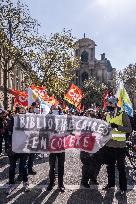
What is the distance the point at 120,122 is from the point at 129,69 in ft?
190

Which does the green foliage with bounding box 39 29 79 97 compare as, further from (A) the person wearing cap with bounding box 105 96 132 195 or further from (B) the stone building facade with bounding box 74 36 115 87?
(B) the stone building facade with bounding box 74 36 115 87

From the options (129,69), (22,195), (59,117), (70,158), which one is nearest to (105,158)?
(59,117)

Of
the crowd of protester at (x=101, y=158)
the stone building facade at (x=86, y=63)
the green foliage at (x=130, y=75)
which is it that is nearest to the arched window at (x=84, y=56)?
the stone building facade at (x=86, y=63)

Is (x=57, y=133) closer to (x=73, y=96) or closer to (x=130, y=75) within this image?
(x=73, y=96)

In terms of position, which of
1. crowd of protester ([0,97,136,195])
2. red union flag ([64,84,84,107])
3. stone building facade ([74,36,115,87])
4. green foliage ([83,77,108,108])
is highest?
stone building facade ([74,36,115,87])

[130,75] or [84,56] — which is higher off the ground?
[84,56]

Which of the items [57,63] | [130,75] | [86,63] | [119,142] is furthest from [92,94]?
[119,142]

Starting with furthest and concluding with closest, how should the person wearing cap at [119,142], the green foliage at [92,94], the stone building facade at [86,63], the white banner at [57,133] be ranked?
the stone building facade at [86,63] < the green foliage at [92,94] < the white banner at [57,133] < the person wearing cap at [119,142]

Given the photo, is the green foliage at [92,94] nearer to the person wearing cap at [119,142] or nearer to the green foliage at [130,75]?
the green foliage at [130,75]

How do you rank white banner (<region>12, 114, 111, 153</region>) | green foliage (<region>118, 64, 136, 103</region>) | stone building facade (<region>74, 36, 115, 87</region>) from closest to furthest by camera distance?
white banner (<region>12, 114, 111, 153</region>) < green foliage (<region>118, 64, 136, 103</region>) < stone building facade (<region>74, 36, 115, 87</region>)

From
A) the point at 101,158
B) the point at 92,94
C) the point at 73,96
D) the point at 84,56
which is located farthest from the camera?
the point at 84,56

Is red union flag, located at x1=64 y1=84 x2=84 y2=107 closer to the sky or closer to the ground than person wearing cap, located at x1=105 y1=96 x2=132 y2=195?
closer to the sky

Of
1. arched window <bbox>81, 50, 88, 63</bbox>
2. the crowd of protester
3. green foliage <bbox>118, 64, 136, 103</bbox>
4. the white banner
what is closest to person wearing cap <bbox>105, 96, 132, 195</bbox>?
the crowd of protester

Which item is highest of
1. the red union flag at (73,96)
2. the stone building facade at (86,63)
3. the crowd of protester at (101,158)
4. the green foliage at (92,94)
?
the stone building facade at (86,63)
